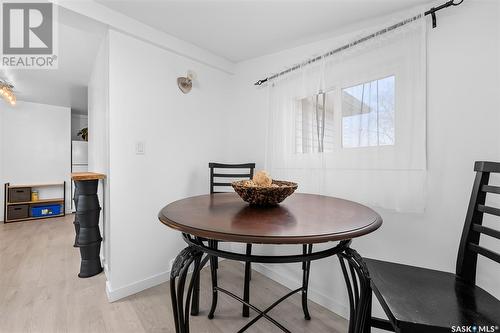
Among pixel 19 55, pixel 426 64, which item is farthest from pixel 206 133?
pixel 19 55

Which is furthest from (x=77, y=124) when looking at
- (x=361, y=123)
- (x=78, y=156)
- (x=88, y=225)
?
(x=361, y=123)

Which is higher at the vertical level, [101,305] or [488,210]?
[488,210]

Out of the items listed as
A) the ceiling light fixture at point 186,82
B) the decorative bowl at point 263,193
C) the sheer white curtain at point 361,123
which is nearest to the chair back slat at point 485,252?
the sheer white curtain at point 361,123

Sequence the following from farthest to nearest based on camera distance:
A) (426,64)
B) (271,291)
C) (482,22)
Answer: (271,291) → (426,64) → (482,22)

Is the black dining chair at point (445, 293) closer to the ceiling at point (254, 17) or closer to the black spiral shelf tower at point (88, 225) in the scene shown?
the ceiling at point (254, 17)

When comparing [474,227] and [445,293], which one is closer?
[445,293]

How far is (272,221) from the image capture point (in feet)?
2.82

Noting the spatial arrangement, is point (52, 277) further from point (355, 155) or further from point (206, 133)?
point (355, 155)

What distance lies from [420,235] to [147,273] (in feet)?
6.95

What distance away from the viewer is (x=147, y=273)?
1.97 m

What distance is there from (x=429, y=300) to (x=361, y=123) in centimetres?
109

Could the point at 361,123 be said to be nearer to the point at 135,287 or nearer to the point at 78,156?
the point at 135,287

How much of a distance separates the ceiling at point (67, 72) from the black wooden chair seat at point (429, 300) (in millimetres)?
2463

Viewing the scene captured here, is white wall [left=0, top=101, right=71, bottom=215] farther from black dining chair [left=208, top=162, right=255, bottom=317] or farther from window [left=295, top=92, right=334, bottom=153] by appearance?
window [left=295, top=92, right=334, bottom=153]
